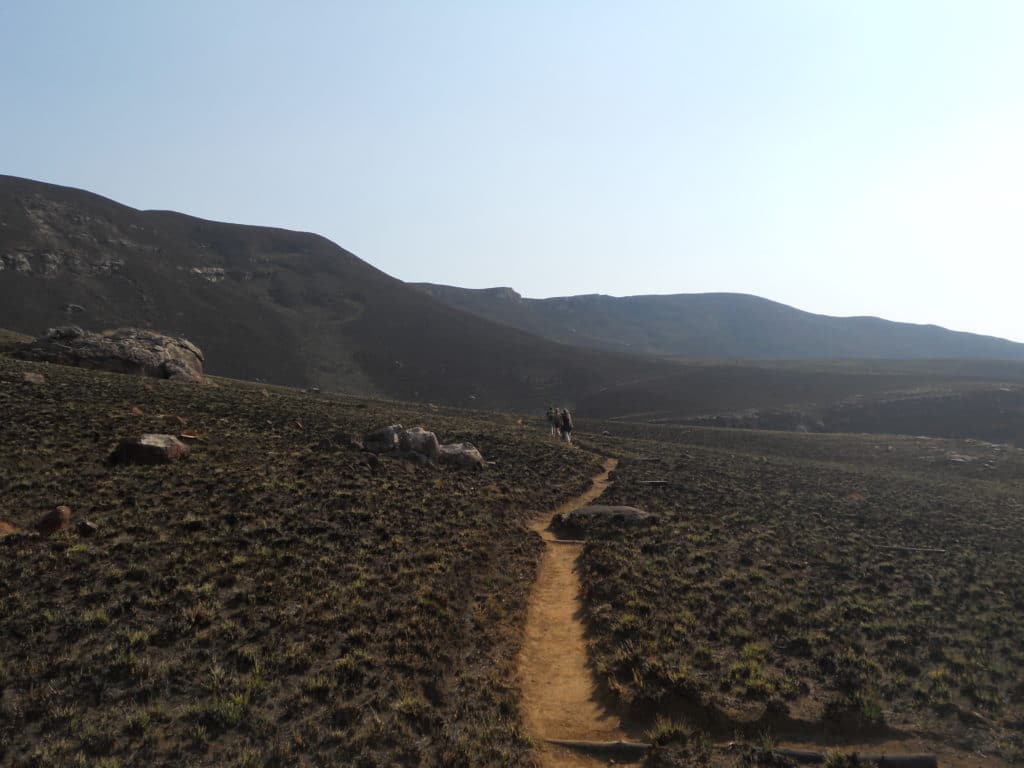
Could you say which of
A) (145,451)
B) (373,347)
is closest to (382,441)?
(145,451)

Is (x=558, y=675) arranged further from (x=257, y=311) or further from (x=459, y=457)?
(x=257, y=311)

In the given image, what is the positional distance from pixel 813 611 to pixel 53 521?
18057 mm

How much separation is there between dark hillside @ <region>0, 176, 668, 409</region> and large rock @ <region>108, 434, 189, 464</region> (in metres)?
67.9

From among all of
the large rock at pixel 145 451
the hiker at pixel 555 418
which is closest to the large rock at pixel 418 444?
the large rock at pixel 145 451

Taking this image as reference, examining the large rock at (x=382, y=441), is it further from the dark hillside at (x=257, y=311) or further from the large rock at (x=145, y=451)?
the dark hillside at (x=257, y=311)

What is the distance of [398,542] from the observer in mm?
14992

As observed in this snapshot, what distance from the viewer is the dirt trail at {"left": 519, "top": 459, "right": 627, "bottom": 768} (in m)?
8.77

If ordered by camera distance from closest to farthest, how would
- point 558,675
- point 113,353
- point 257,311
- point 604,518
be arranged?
point 558,675, point 604,518, point 113,353, point 257,311

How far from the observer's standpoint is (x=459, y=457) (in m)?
25.6

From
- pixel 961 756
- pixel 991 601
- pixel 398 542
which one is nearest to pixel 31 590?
pixel 398 542

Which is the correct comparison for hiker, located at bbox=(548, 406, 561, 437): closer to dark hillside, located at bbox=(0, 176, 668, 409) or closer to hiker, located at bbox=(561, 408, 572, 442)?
hiker, located at bbox=(561, 408, 572, 442)

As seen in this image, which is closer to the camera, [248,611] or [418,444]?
[248,611]

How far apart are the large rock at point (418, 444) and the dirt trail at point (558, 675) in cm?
1044

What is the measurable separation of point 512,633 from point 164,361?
136 ft
